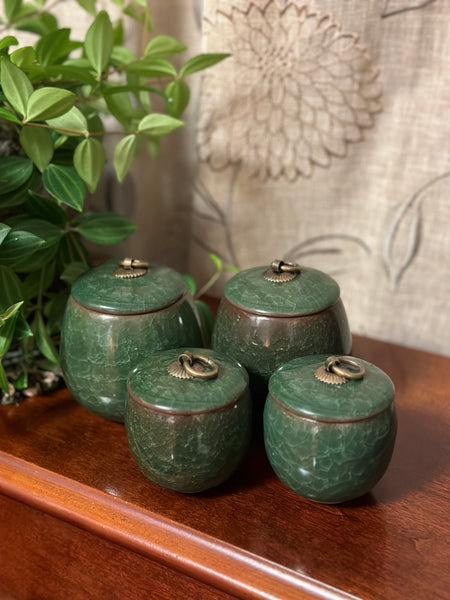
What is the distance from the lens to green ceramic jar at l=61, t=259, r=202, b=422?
1.69ft

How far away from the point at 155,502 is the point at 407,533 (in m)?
0.19

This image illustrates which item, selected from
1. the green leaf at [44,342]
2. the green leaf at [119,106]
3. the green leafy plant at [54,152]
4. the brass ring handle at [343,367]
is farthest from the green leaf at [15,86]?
the brass ring handle at [343,367]

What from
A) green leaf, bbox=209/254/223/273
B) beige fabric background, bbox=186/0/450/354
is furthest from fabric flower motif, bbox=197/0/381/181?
green leaf, bbox=209/254/223/273

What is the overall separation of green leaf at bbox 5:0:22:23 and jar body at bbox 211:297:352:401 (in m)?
0.42

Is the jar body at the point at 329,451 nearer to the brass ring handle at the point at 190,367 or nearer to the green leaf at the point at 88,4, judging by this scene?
the brass ring handle at the point at 190,367

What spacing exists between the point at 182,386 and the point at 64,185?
23 cm

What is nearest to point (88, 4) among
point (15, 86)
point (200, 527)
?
point (15, 86)

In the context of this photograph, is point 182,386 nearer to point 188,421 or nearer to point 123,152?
point 188,421

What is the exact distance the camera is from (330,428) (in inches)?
16.7

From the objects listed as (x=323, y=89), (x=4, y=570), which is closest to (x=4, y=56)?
(x=323, y=89)

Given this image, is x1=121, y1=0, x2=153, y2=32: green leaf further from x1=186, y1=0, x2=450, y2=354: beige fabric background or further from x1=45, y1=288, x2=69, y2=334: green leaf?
x1=45, y1=288, x2=69, y2=334: green leaf

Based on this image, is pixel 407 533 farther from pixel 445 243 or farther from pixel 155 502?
pixel 445 243

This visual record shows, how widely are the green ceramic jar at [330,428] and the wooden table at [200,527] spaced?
0.04 m

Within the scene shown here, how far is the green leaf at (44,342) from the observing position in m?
0.61
